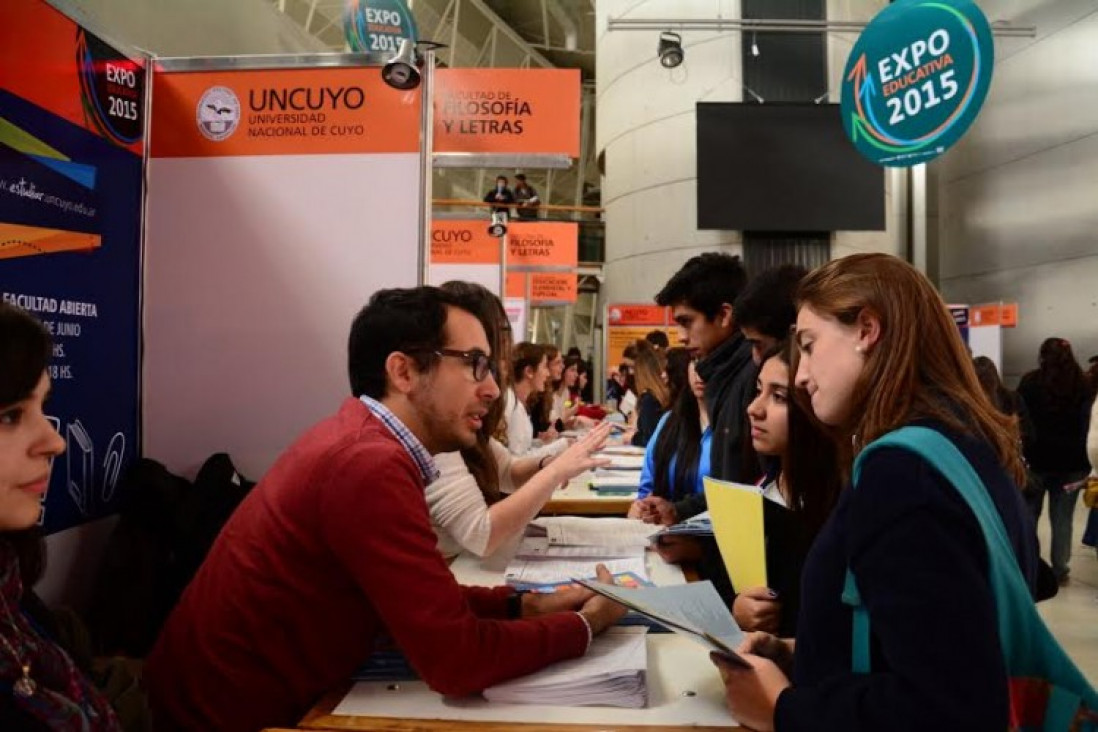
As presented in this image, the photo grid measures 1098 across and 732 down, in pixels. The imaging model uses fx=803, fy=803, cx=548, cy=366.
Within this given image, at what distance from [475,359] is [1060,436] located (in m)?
5.08

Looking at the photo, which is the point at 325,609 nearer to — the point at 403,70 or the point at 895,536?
the point at 895,536

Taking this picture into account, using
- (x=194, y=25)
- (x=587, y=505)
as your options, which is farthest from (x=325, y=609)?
(x=194, y=25)

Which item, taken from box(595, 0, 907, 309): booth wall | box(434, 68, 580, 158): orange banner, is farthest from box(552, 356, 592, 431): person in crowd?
box(434, 68, 580, 158): orange banner

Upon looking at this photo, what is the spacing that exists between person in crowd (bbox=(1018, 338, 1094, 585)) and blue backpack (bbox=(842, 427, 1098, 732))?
496 cm

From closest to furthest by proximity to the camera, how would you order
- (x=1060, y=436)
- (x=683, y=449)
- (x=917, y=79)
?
(x=683, y=449) < (x=917, y=79) < (x=1060, y=436)

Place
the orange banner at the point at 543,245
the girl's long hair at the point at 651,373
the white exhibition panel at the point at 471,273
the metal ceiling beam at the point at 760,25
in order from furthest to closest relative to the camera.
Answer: the orange banner at the point at 543,245 → the metal ceiling beam at the point at 760,25 → the white exhibition panel at the point at 471,273 → the girl's long hair at the point at 651,373

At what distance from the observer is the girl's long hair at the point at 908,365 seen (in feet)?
3.43

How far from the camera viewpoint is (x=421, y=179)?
8.48ft

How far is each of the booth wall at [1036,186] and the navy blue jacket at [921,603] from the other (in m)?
9.88

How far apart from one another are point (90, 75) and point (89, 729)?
1763 mm

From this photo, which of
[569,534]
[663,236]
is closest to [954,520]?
[569,534]

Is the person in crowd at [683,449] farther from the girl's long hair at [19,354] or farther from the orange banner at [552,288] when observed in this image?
the orange banner at [552,288]

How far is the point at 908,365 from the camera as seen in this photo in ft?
3.49

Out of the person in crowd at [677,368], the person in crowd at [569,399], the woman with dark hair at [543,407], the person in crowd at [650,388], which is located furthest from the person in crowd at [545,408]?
the person in crowd at [677,368]
